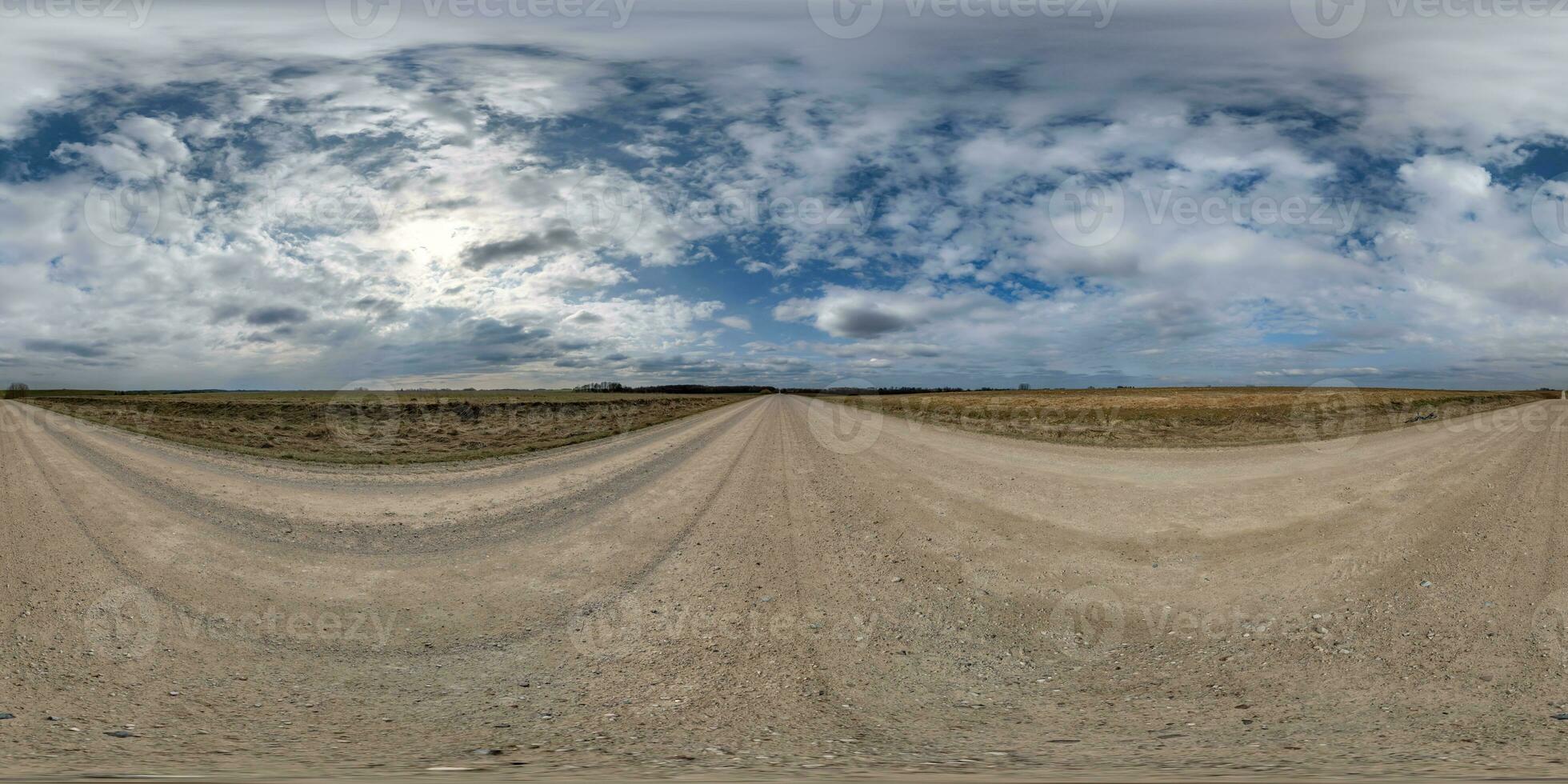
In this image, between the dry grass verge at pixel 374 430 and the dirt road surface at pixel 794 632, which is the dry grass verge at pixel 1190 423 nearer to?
the dirt road surface at pixel 794 632

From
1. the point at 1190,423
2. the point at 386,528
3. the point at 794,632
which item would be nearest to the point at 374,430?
the point at 386,528

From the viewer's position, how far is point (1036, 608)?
7371 mm

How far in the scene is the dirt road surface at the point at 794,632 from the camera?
4672 millimetres

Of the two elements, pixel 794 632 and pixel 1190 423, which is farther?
pixel 1190 423

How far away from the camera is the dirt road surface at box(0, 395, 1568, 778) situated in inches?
184

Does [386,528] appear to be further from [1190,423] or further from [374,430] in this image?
[1190,423]

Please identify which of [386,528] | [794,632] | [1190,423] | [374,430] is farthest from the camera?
[374,430]

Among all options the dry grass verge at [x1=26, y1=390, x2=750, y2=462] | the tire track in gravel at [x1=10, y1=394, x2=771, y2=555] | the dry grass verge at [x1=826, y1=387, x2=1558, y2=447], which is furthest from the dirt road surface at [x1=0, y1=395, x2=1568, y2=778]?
the dry grass verge at [x1=826, y1=387, x2=1558, y2=447]

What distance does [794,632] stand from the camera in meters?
6.62

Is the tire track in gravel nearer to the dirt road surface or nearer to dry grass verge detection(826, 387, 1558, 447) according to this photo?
the dirt road surface

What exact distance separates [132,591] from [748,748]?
24.9ft

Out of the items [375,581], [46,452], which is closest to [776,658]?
[375,581]

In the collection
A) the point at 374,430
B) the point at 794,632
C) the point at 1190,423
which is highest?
the point at 1190,423

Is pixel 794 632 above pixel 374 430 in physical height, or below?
below
